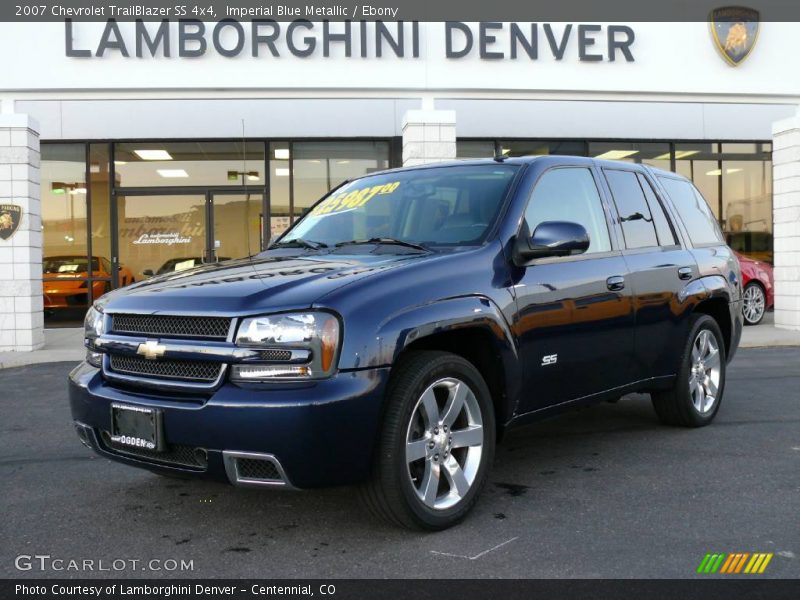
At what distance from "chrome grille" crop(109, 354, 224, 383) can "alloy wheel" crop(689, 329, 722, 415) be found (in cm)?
346

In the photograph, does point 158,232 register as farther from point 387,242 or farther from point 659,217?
point 387,242

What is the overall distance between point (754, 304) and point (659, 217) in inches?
346

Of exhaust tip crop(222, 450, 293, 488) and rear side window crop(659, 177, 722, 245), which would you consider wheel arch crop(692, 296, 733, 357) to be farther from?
exhaust tip crop(222, 450, 293, 488)

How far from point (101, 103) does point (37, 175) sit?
327cm

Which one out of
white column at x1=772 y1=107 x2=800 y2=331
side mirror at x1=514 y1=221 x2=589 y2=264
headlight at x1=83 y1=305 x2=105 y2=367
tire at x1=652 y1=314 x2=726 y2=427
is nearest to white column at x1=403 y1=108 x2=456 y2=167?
white column at x1=772 y1=107 x2=800 y2=331

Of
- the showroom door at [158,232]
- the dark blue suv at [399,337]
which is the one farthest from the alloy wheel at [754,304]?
the showroom door at [158,232]

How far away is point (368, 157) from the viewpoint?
608 inches

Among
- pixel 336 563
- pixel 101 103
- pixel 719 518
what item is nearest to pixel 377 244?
pixel 336 563

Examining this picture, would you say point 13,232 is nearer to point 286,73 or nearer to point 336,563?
point 286,73

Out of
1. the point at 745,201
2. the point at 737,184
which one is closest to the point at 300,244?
the point at 737,184

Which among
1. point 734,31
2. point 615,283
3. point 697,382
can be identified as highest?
point 734,31

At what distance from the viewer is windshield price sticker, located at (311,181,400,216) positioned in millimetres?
4761

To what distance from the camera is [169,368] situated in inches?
131

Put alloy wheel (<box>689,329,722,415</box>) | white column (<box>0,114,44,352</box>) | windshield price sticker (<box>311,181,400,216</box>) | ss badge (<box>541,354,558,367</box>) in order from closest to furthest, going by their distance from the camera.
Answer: ss badge (<box>541,354,558,367</box>) → windshield price sticker (<box>311,181,400,216</box>) → alloy wheel (<box>689,329,722,415</box>) → white column (<box>0,114,44,352</box>)
